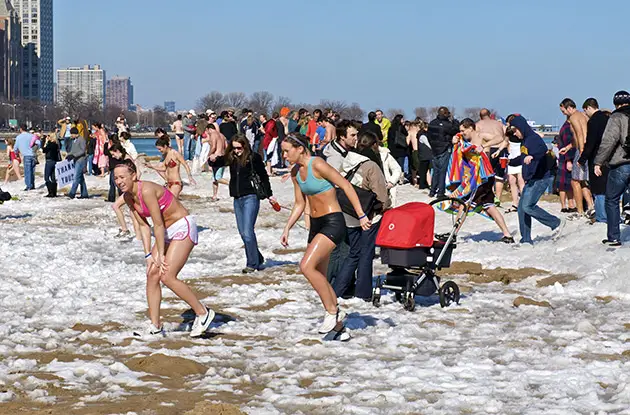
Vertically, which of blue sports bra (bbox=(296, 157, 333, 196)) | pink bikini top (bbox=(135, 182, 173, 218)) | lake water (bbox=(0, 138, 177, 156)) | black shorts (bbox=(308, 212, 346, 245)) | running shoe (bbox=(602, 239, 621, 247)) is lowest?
lake water (bbox=(0, 138, 177, 156))

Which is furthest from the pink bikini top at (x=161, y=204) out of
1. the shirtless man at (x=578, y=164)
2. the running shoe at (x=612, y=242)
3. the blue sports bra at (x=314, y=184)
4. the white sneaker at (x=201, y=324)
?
the shirtless man at (x=578, y=164)

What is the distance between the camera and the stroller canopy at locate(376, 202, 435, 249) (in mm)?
10109

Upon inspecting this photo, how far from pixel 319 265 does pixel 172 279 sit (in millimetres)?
1282

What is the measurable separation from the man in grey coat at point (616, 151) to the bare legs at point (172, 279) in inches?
228

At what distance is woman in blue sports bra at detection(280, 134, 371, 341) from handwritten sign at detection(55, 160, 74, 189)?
16465mm

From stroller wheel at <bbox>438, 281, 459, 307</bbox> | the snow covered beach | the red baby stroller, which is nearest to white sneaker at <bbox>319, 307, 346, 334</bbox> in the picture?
the snow covered beach

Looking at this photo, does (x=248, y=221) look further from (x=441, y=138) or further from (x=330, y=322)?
(x=441, y=138)

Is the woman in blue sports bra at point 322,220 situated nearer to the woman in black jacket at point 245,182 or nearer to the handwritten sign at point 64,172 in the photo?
the woman in black jacket at point 245,182

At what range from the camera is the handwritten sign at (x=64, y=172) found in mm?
24375

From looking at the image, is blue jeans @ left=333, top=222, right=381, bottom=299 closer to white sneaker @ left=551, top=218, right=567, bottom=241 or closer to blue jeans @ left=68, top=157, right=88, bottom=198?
white sneaker @ left=551, top=218, right=567, bottom=241

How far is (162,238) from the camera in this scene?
8.76m

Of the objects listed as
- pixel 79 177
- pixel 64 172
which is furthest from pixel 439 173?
pixel 64 172

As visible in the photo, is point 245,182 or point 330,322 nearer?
point 330,322

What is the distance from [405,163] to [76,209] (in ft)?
29.3
